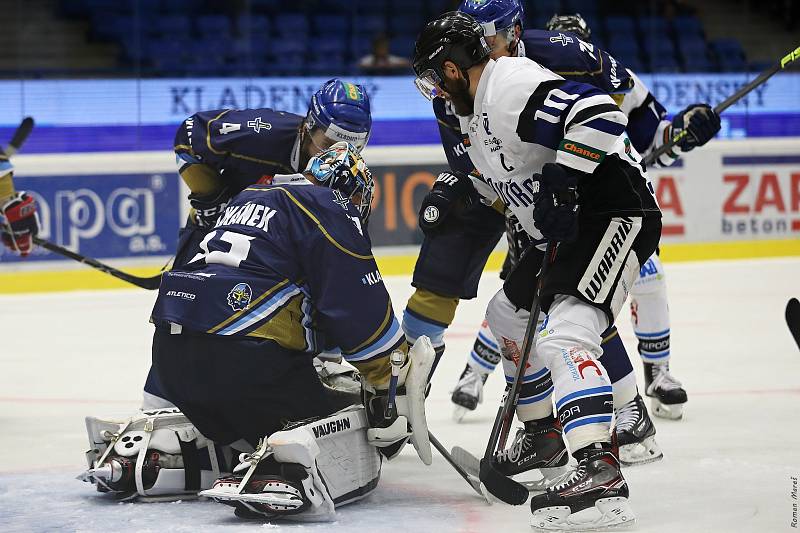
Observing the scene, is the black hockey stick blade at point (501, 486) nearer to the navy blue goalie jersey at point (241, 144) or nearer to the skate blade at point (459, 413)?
the skate blade at point (459, 413)

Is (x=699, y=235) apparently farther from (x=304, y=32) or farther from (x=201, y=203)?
(x=201, y=203)

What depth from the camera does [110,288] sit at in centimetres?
732

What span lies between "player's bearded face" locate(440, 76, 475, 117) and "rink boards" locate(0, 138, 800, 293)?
4751mm

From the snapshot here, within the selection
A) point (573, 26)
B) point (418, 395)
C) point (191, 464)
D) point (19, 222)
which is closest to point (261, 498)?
point (191, 464)

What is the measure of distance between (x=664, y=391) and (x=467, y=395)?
620 mm

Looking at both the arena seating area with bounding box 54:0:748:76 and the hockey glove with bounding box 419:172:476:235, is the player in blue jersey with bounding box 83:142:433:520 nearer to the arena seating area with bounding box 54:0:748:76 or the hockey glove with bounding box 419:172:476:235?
the hockey glove with bounding box 419:172:476:235

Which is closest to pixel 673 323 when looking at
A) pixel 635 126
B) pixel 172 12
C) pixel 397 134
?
pixel 635 126

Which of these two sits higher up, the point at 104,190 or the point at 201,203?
the point at 201,203

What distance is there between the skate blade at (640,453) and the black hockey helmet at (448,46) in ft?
3.87

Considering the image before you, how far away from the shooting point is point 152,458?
2824 mm

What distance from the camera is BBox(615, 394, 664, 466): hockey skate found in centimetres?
331

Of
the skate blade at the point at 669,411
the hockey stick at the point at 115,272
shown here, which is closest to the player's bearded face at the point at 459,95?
the skate blade at the point at 669,411

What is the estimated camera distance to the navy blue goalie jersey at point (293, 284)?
2738mm

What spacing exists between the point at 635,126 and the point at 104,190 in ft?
13.4
